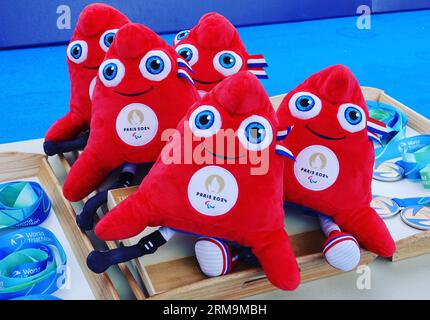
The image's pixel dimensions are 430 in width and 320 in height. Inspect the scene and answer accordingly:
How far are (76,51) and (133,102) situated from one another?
0.21 metres

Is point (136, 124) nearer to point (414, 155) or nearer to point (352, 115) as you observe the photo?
point (352, 115)

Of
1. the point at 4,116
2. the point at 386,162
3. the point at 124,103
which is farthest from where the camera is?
the point at 4,116

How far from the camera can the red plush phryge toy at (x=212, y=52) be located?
92 centimetres

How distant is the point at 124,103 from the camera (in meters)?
0.81

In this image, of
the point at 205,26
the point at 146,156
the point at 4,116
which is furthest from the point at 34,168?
the point at 4,116

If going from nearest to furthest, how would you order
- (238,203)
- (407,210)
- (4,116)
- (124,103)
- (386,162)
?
(238,203)
(124,103)
(407,210)
(386,162)
(4,116)

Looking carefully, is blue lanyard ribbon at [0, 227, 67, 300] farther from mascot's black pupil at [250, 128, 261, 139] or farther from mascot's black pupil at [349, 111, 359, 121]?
mascot's black pupil at [349, 111, 359, 121]

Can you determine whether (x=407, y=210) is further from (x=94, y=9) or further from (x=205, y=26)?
(x=94, y=9)

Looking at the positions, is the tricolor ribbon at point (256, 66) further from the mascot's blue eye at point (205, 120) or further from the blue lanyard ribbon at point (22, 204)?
the blue lanyard ribbon at point (22, 204)

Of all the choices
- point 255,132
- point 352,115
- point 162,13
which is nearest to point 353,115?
point 352,115

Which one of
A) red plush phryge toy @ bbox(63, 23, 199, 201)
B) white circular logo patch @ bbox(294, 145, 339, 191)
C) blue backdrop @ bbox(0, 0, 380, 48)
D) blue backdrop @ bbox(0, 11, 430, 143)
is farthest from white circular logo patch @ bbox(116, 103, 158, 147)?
blue backdrop @ bbox(0, 0, 380, 48)

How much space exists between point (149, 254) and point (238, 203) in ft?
0.48

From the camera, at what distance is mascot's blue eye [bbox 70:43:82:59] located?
0.94 metres

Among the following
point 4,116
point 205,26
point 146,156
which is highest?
point 205,26
